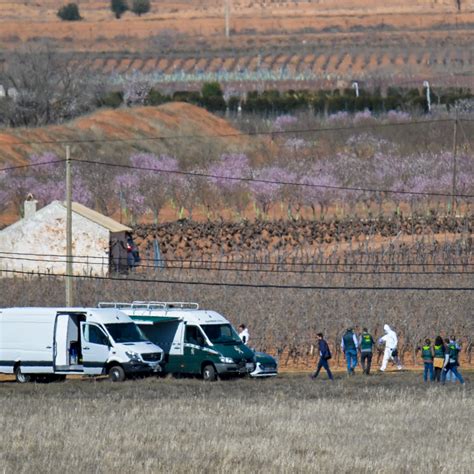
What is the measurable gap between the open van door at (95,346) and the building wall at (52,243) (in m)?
17.4

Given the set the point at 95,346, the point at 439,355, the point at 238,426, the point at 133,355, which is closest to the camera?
the point at 238,426

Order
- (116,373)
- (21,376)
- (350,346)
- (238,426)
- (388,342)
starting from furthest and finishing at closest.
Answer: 1. (388,342)
2. (21,376)
3. (350,346)
4. (116,373)
5. (238,426)

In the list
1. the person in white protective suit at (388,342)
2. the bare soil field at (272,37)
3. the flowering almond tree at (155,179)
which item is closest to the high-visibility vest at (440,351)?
the person in white protective suit at (388,342)

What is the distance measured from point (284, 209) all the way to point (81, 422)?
50.4m

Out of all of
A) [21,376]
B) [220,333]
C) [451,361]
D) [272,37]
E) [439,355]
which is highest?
[272,37]

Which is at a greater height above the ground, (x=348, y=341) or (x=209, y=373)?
(x=348, y=341)

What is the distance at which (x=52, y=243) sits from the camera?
172ft

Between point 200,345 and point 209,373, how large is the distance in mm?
747

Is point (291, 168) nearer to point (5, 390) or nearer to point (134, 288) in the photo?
point (134, 288)

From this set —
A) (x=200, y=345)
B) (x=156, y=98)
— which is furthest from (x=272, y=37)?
(x=200, y=345)

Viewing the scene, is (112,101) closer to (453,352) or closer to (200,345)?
(200,345)

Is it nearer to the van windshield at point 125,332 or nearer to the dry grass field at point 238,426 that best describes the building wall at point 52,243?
the van windshield at point 125,332

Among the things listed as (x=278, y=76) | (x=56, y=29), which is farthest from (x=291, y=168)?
(x=56, y=29)

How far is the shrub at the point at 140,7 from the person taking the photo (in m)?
168
